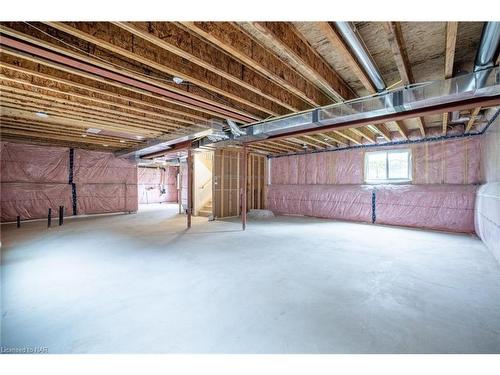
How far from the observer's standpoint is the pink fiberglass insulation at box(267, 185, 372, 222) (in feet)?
21.7

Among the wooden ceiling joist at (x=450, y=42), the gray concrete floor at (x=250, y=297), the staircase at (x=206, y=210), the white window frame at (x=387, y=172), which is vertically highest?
the wooden ceiling joist at (x=450, y=42)

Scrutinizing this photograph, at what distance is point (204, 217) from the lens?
7.74 meters

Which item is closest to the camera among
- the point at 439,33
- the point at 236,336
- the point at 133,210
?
the point at 236,336

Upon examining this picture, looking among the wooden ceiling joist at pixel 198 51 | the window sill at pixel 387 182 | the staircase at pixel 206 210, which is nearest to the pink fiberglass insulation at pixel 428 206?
the window sill at pixel 387 182

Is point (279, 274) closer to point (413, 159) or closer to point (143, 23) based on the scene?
point (143, 23)

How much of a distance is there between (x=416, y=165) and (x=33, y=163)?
1111 centimetres

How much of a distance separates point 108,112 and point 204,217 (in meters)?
4.44

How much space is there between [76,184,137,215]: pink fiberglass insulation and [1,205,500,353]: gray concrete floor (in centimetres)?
424

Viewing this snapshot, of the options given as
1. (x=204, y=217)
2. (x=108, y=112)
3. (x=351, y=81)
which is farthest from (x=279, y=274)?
(x=204, y=217)

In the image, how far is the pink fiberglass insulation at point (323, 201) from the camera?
21.7 ft

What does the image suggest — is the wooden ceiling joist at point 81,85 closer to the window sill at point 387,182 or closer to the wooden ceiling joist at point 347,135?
the wooden ceiling joist at point 347,135

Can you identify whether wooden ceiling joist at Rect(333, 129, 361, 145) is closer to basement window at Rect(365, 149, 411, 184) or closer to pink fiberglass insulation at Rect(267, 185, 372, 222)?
basement window at Rect(365, 149, 411, 184)

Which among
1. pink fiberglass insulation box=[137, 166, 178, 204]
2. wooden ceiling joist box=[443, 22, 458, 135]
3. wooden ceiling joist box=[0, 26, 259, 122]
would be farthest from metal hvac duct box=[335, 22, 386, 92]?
pink fiberglass insulation box=[137, 166, 178, 204]

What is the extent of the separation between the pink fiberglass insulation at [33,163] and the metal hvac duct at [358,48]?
350 inches
